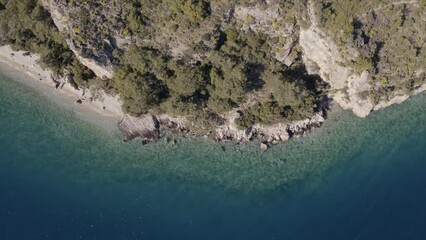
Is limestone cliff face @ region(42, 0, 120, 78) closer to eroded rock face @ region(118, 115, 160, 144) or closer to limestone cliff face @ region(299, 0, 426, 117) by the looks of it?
eroded rock face @ region(118, 115, 160, 144)

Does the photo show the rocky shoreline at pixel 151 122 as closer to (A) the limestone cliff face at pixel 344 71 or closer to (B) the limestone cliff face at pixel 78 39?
(A) the limestone cliff face at pixel 344 71

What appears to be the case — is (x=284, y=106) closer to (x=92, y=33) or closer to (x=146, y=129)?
(x=146, y=129)

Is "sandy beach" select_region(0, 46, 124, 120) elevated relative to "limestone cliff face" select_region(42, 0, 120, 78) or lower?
lower

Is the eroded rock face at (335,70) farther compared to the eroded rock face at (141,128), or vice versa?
the eroded rock face at (141,128)

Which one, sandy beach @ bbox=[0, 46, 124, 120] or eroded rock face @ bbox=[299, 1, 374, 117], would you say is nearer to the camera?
eroded rock face @ bbox=[299, 1, 374, 117]

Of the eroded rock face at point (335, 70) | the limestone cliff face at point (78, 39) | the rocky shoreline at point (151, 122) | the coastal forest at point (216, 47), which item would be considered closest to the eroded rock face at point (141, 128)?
the rocky shoreline at point (151, 122)

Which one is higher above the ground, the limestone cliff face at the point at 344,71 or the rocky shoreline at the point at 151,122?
the limestone cliff face at the point at 344,71

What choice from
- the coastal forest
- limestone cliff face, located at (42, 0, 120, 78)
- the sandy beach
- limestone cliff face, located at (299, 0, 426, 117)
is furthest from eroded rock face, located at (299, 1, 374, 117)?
the sandy beach

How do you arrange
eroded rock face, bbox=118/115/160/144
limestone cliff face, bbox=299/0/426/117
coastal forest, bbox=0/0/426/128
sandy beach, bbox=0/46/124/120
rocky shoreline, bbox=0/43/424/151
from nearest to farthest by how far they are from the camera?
1. coastal forest, bbox=0/0/426/128
2. limestone cliff face, bbox=299/0/426/117
3. eroded rock face, bbox=118/115/160/144
4. rocky shoreline, bbox=0/43/424/151
5. sandy beach, bbox=0/46/124/120
